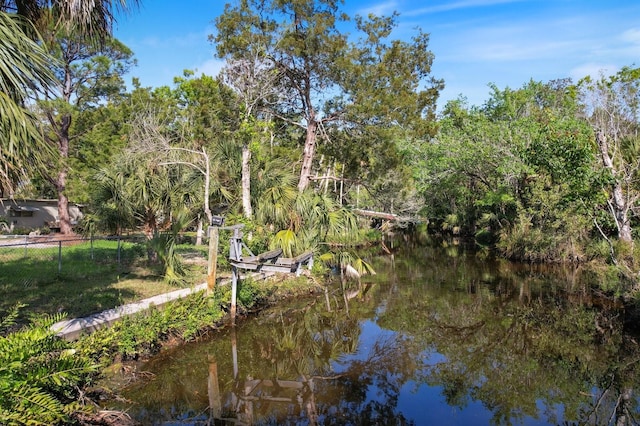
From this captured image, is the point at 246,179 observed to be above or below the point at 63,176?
below

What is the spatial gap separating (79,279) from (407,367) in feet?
31.3

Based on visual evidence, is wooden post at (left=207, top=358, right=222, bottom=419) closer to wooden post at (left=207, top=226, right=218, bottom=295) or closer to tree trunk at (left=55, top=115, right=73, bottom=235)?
wooden post at (left=207, top=226, right=218, bottom=295)

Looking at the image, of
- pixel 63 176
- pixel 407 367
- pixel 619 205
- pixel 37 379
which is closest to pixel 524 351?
pixel 407 367

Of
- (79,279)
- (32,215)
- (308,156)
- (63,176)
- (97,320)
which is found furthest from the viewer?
(32,215)

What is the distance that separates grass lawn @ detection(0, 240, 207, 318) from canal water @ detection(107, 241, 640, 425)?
258cm

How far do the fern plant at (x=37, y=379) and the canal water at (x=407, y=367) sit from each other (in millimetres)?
1315

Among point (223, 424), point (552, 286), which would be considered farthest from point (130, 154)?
point (552, 286)

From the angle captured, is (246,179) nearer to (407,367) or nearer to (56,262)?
(56,262)

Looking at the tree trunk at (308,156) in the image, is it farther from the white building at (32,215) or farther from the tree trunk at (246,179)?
the white building at (32,215)

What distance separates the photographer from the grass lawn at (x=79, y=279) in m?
9.36

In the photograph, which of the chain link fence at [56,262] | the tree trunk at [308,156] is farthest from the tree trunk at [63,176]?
the tree trunk at [308,156]

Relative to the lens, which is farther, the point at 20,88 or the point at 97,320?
the point at 97,320

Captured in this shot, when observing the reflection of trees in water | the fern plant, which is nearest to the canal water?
the reflection of trees in water

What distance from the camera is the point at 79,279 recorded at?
12109 mm
